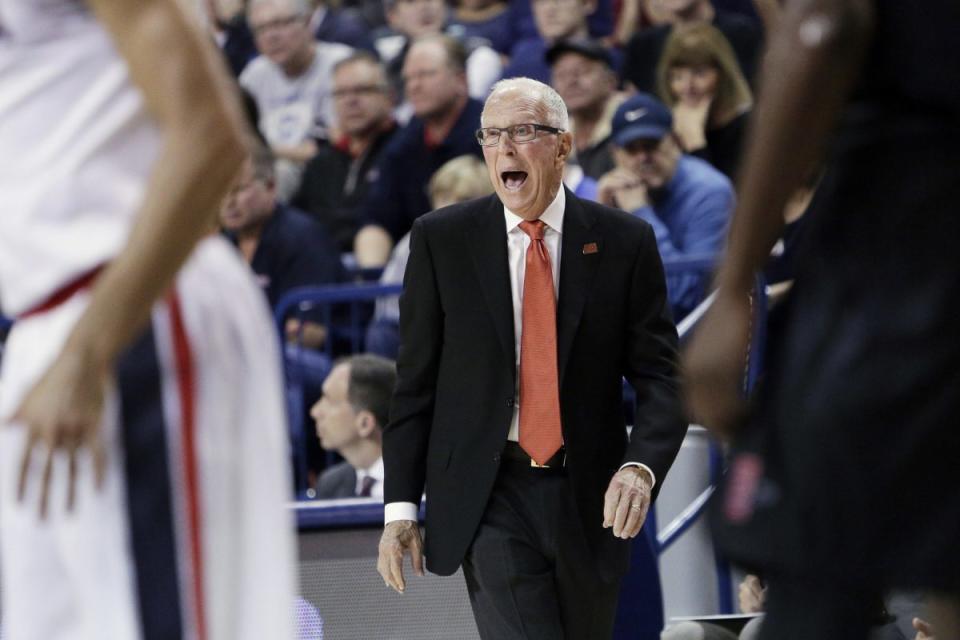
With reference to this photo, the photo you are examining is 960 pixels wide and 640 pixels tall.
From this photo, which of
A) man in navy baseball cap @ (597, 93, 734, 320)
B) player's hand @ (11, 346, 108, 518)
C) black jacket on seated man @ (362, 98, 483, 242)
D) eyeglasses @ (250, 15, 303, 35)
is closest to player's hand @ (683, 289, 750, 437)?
player's hand @ (11, 346, 108, 518)

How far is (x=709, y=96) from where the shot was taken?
929cm

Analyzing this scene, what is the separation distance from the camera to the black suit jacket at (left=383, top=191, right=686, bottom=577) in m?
4.85

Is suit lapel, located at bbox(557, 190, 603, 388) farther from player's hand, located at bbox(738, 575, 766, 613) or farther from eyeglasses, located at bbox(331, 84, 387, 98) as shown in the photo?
eyeglasses, located at bbox(331, 84, 387, 98)

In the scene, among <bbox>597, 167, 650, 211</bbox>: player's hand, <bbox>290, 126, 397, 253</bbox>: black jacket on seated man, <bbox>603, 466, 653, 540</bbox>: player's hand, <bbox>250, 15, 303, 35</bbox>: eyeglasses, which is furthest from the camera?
<bbox>250, 15, 303, 35</bbox>: eyeglasses

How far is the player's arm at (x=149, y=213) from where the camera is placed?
2.33 meters

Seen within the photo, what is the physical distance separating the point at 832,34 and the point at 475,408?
9.05 feet

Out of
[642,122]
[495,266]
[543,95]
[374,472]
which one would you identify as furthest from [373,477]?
[543,95]

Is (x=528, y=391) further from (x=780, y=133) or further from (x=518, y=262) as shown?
(x=780, y=133)

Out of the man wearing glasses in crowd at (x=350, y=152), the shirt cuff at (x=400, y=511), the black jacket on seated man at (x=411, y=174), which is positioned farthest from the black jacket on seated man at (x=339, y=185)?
the shirt cuff at (x=400, y=511)

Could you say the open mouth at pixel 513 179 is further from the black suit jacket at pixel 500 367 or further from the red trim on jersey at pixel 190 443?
the red trim on jersey at pixel 190 443

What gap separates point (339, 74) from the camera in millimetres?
10633

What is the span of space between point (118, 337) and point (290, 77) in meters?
9.61

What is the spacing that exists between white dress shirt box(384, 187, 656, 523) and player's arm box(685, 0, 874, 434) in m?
2.53

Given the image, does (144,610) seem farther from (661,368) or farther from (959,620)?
(661,368)
